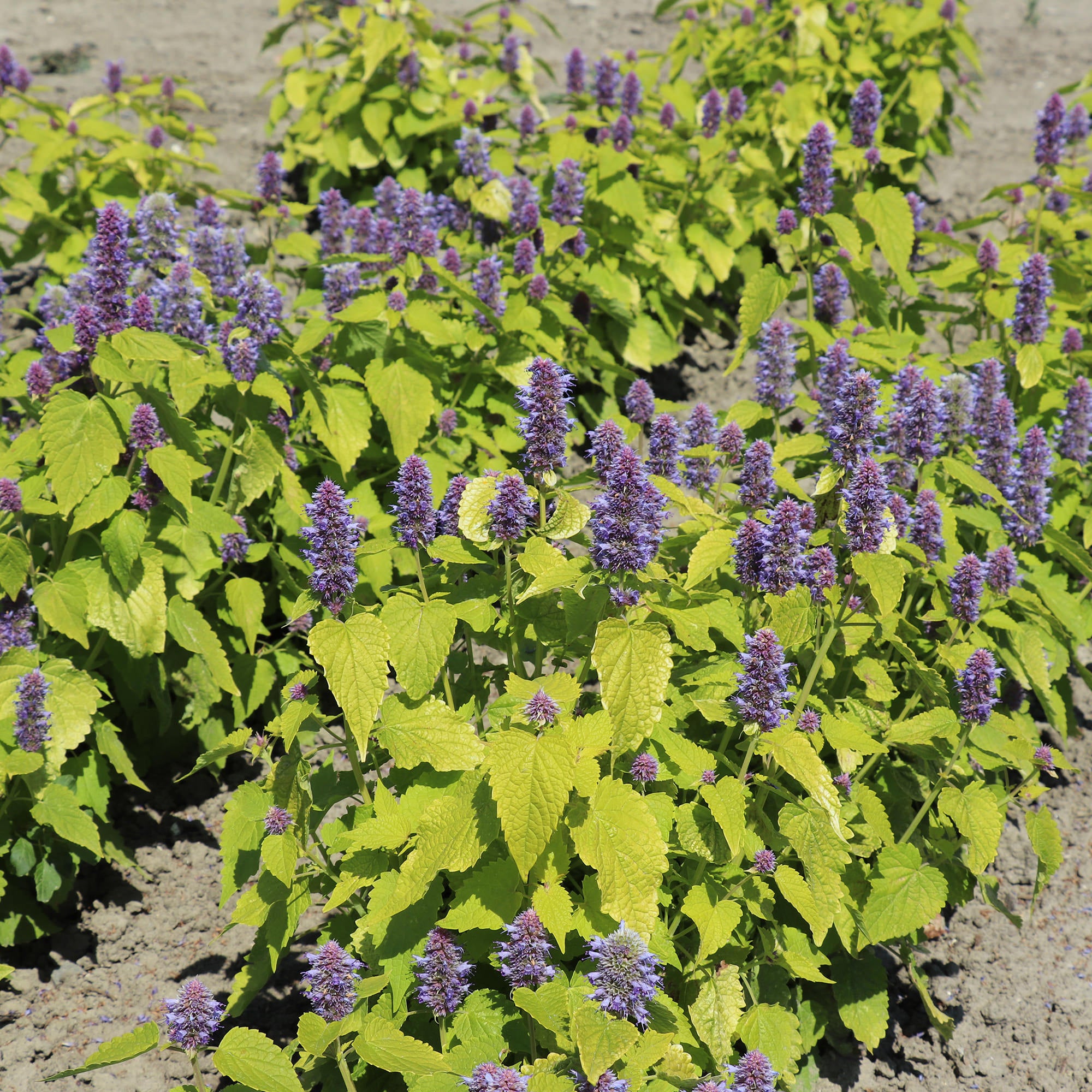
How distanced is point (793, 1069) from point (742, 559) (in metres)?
1.58

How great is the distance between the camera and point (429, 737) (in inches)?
118

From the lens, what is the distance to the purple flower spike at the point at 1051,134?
5754mm

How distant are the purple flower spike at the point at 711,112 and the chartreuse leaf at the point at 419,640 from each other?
4805 millimetres

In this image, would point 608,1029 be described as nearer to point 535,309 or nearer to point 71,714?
point 71,714

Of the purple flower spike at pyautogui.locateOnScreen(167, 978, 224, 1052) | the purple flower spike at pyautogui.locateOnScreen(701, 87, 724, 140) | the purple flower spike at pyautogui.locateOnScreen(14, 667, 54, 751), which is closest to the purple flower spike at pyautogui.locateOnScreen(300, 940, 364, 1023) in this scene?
the purple flower spike at pyautogui.locateOnScreen(167, 978, 224, 1052)

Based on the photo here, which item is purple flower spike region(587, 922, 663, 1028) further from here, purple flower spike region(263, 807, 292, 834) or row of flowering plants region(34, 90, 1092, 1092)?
purple flower spike region(263, 807, 292, 834)

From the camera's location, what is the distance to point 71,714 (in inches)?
144

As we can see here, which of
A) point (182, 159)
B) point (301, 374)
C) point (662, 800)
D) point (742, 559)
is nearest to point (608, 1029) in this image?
point (662, 800)

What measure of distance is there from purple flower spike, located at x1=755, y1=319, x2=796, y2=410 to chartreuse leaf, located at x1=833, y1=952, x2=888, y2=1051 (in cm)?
217

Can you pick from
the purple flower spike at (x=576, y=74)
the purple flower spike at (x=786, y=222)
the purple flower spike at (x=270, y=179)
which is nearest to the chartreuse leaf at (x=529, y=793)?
the purple flower spike at (x=786, y=222)

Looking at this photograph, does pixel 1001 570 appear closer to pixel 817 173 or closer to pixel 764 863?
pixel 764 863

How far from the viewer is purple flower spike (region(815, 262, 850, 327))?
16.7 ft

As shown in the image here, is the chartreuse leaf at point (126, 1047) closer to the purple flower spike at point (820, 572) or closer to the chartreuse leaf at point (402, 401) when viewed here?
the purple flower spike at point (820, 572)

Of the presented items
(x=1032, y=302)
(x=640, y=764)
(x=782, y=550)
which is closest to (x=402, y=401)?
(x=782, y=550)
